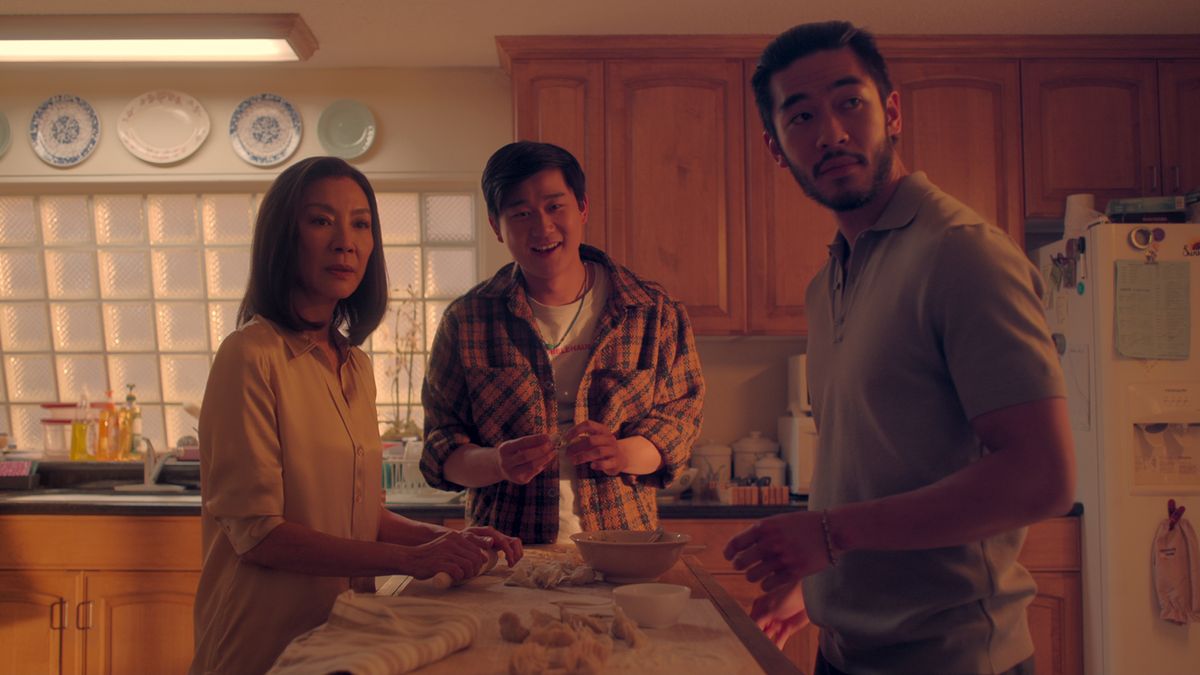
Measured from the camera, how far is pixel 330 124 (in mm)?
3719

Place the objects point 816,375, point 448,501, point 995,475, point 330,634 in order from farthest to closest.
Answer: point 448,501, point 816,375, point 330,634, point 995,475

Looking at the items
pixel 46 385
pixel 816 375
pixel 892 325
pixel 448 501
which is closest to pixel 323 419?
pixel 816 375

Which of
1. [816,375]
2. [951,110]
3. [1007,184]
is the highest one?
[951,110]

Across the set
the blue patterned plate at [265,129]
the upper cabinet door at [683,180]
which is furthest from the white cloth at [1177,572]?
the blue patterned plate at [265,129]

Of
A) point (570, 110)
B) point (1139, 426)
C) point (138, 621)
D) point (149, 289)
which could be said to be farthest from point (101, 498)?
point (1139, 426)

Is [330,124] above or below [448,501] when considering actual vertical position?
above

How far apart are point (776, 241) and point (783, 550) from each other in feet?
8.19

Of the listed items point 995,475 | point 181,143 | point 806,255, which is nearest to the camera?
point 995,475

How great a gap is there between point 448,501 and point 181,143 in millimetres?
1874

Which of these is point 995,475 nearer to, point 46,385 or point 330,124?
point 330,124

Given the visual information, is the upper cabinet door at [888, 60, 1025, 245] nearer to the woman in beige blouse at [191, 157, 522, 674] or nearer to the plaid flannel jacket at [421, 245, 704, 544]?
the plaid flannel jacket at [421, 245, 704, 544]

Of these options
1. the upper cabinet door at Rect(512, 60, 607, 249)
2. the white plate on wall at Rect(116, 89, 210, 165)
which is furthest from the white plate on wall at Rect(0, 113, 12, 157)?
the upper cabinet door at Rect(512, 60, 607, 249)

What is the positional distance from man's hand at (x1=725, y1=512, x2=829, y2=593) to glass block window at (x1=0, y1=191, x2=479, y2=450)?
9.77ft

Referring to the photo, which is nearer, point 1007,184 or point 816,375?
point 816,375
